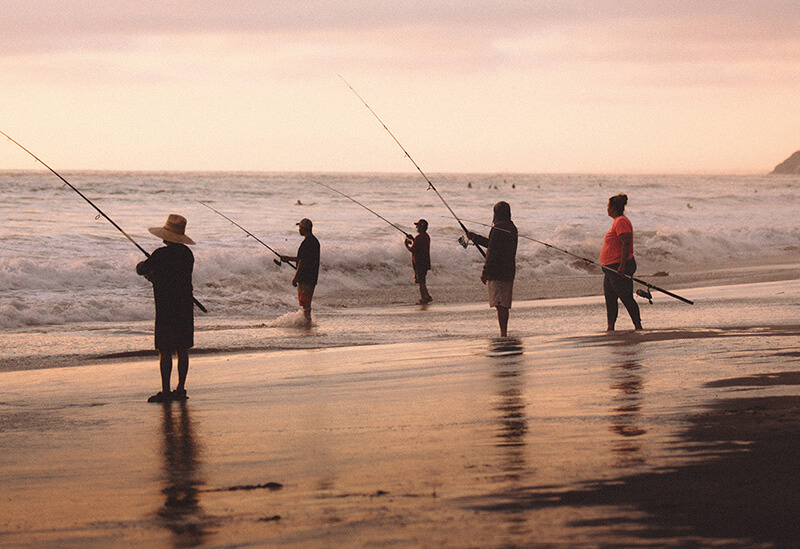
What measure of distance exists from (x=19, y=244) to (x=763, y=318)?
17.8 m

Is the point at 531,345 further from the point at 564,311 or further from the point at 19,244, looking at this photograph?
the point at 19,244

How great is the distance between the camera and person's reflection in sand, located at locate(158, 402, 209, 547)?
3610mm

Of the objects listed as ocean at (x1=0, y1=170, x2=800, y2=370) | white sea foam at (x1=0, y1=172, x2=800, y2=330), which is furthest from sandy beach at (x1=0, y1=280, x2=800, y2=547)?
white sea foam at (x1=0, y1=172, x2=800, y2=330)

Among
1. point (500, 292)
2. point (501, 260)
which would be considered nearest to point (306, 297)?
point (500, 292)

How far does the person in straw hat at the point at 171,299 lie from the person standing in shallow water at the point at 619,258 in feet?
14.8

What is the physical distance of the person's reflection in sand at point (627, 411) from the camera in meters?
4.47

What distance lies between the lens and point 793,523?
A: 3.36m

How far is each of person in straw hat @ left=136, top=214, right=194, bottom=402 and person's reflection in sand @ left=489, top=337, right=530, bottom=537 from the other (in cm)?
222

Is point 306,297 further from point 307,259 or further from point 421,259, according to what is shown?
point 421,259

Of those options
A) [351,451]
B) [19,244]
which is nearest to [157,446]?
[351,451]

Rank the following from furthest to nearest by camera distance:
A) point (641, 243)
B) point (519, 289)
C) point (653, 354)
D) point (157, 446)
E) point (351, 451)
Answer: point (641, 243), point (519, 289), point (653, 354), point (157, 446), point (351, 451)

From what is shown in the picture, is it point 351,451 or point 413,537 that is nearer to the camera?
point 413,537

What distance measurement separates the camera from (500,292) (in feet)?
34.2

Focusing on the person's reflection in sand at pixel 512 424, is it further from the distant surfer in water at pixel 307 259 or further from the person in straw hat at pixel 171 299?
the distant surfer in water at pixel 307 259
